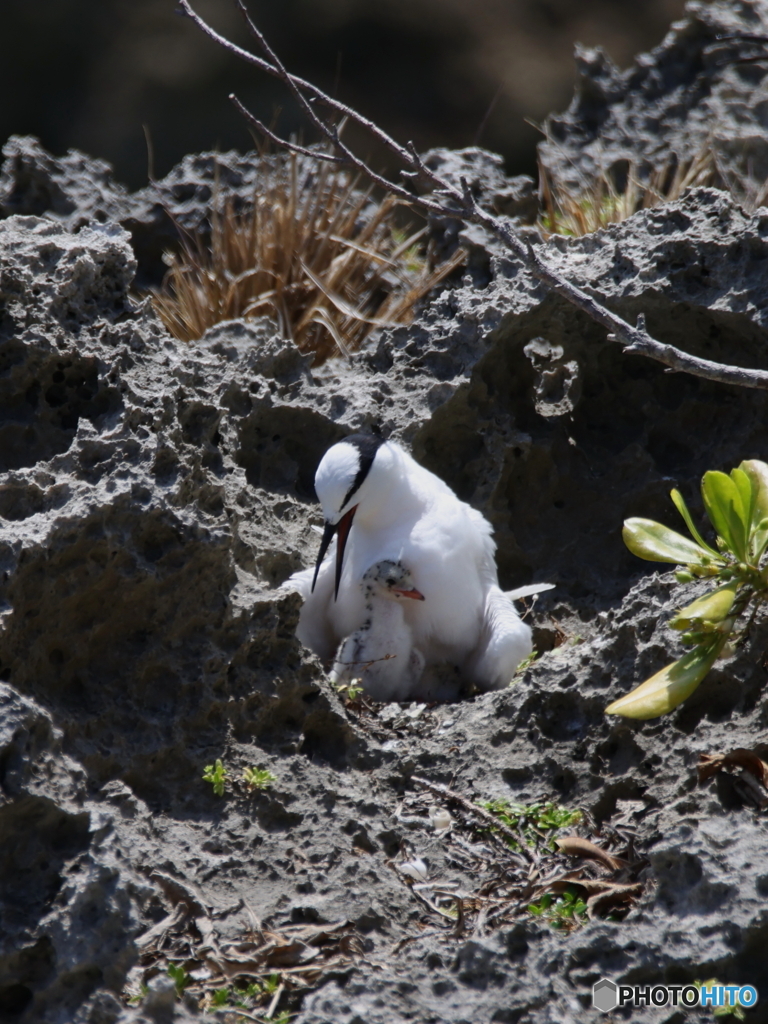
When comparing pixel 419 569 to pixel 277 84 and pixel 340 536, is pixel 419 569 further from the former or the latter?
pixel 277 84

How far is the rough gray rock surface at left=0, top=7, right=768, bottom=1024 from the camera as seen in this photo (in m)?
2.41

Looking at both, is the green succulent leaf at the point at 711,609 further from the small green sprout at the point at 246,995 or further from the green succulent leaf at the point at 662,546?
the small green sprout at the point at 246,995

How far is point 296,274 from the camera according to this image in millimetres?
6363

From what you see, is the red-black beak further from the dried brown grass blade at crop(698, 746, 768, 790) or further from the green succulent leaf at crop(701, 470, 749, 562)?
the dried brown grass blade at crop(698, 746, 768, 790)

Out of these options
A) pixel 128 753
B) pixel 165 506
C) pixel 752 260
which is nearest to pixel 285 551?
pixel 165 506

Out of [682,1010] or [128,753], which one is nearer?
[682,1010]

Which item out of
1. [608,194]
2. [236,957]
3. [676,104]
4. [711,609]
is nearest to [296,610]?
[236,957]

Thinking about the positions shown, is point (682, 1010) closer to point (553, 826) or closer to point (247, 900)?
point (553, 826)

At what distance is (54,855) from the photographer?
101 inches

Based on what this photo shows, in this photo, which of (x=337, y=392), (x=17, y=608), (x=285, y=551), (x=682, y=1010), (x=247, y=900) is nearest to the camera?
(x=682, y=1010)

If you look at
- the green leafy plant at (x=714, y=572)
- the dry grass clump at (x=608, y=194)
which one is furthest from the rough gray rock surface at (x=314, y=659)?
the dry grass clump at (x=608, y=194)

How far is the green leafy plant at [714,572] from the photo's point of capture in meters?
2.80

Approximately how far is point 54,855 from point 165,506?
106 cm

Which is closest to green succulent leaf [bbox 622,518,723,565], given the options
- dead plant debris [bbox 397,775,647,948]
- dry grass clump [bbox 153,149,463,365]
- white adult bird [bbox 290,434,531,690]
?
dead plant debris [bbox 397,775,647,948]
